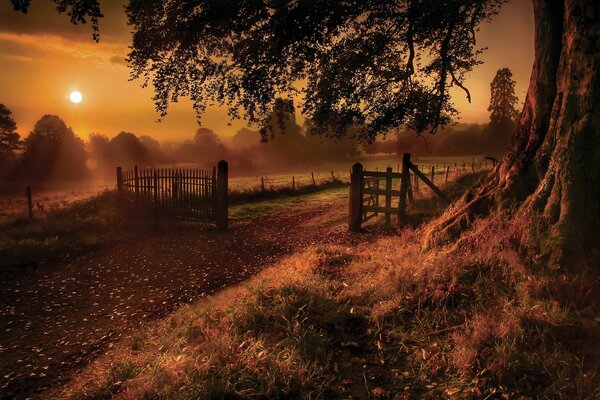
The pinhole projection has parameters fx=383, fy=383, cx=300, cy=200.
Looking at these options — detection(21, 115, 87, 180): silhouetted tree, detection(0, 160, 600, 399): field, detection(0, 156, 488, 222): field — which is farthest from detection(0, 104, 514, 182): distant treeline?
detection(0, 160, 600, 399): field

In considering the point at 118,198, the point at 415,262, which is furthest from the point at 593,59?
the point at 118,198

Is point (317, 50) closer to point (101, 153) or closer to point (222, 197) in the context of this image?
point (222, 197)

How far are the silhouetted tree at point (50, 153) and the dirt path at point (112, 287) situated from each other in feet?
194

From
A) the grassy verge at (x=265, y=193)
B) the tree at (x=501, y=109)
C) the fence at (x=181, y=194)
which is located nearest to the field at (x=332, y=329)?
the fence at (x=181, y=194)

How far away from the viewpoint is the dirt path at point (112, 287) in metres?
5.94

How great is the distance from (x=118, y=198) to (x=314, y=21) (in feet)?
40.6

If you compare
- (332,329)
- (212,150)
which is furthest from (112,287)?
(212,150)

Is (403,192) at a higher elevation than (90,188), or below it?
higher

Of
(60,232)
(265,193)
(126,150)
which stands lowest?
(60,232)

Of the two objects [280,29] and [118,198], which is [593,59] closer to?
[280,29]

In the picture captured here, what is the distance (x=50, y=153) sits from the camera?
207ft

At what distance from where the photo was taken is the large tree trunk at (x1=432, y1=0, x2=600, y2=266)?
544 cm

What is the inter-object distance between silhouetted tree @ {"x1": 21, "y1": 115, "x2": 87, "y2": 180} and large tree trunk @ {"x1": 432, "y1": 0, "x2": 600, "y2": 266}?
229ft

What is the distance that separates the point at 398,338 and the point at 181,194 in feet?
42.8
